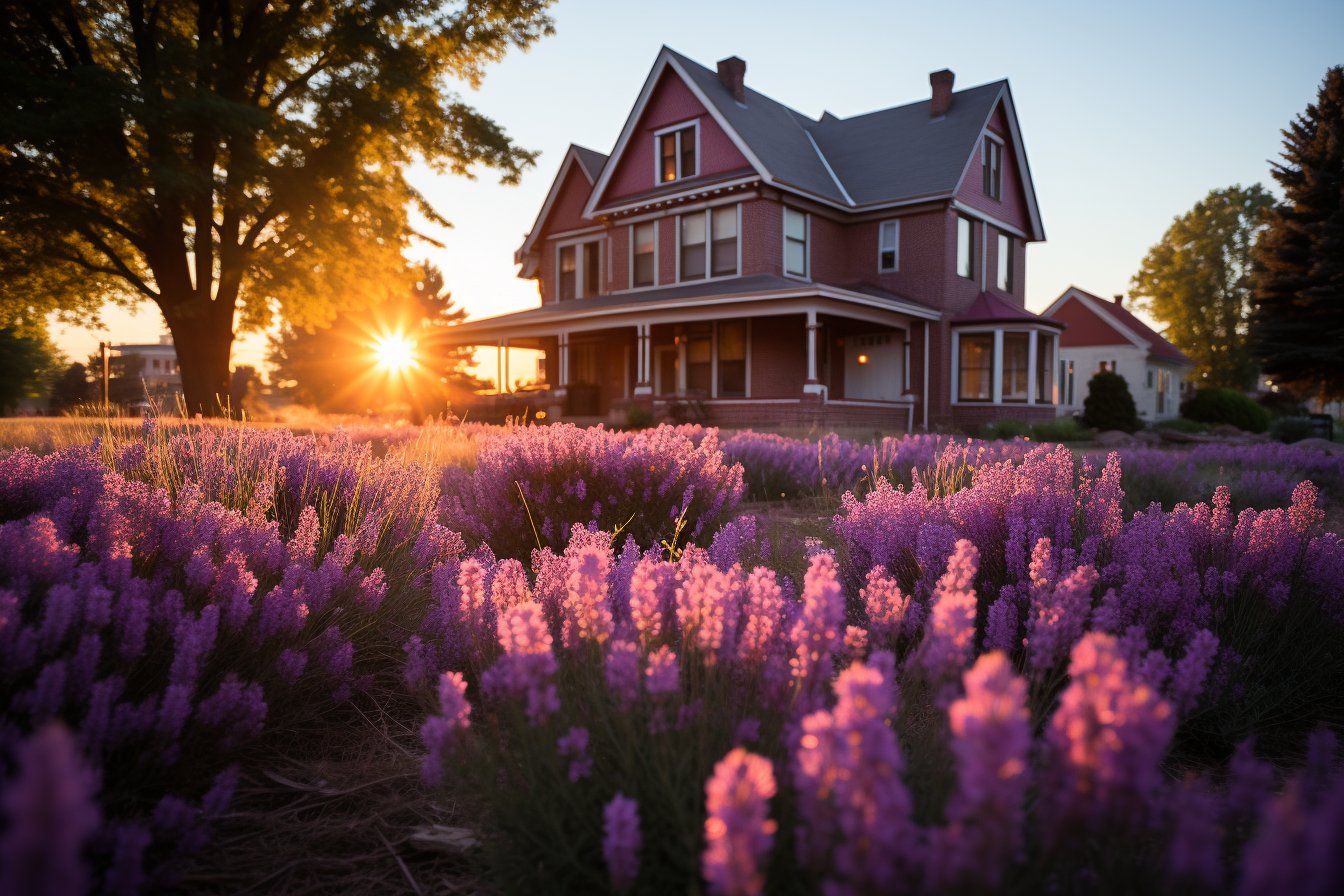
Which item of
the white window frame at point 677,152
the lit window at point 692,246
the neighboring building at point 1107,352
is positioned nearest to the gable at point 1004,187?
the lit window at point 692,246

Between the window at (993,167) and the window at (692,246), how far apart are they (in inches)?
337

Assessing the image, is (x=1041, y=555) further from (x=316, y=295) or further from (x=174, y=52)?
(x=316, y=295)

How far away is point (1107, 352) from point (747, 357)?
25075mm

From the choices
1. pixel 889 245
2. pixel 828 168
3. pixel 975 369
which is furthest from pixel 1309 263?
pixel 828 168

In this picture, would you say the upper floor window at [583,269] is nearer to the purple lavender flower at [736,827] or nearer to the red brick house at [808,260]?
the red brick house at [808,260]

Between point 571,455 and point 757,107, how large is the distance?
21.7m

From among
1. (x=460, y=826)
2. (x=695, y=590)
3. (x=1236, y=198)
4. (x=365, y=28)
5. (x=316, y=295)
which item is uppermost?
(x=1236, y=198)

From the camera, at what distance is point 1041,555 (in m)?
2.23

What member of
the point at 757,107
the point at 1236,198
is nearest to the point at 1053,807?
the point at 757,107

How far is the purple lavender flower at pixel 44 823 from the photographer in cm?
70

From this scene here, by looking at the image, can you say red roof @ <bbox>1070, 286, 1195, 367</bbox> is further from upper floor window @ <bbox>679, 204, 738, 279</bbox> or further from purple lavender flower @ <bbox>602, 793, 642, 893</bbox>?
purple lavender flower @ <bbox>602, 793, 642, 893</bbox>

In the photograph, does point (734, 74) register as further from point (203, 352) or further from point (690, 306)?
point (203, 352)

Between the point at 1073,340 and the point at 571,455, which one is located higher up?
the point at 1073,340

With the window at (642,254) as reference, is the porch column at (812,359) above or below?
below
